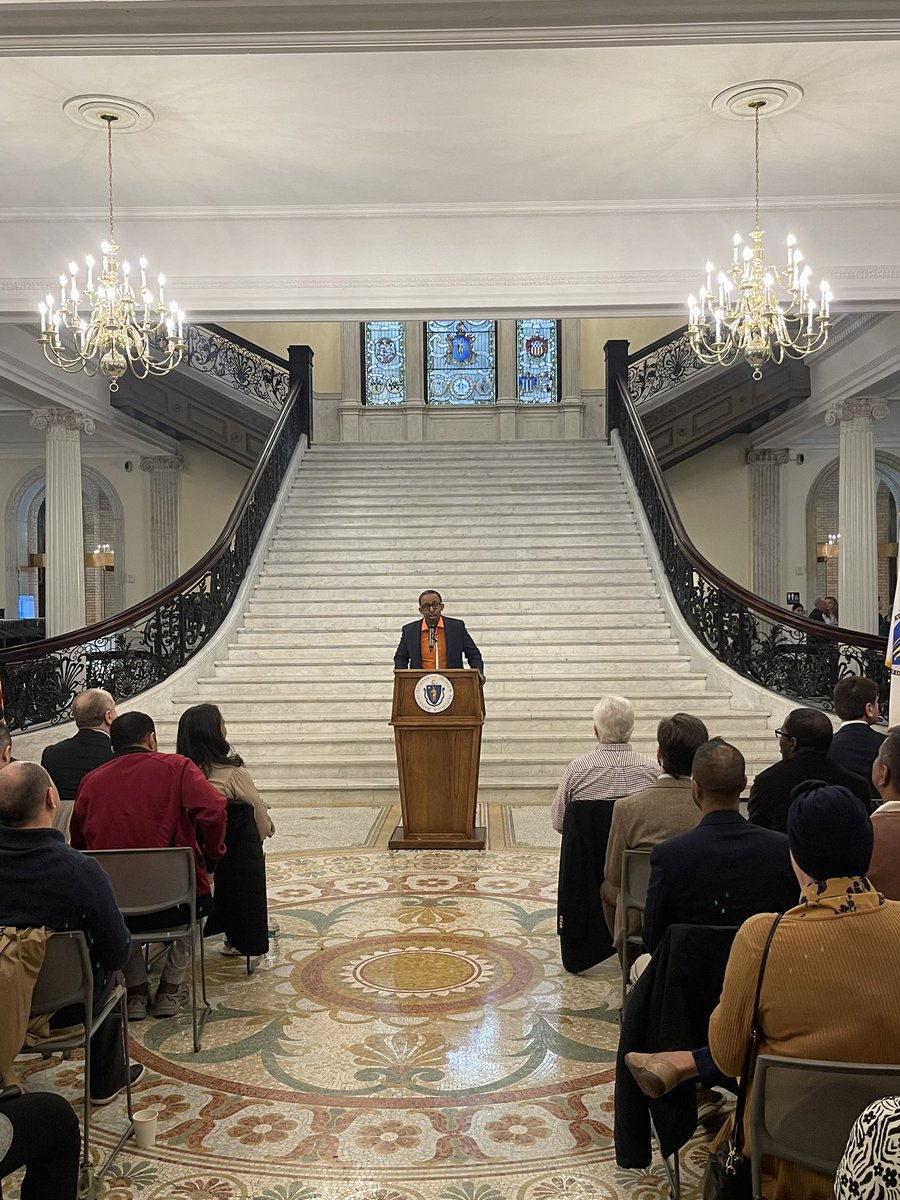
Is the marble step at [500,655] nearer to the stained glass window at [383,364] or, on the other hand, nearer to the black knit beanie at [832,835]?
the stained glass window at [383,364]

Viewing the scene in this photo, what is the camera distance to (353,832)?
7.18m

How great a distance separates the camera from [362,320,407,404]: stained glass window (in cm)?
1725

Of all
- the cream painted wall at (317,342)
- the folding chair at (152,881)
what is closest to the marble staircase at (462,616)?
the cream painted wall at (317,342)

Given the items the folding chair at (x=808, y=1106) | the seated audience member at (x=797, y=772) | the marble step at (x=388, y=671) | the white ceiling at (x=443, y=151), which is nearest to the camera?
the folding chair at (x=808, y=1106)

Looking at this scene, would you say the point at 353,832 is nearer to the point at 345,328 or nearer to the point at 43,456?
the point at 345,328

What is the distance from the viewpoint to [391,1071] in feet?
11.9

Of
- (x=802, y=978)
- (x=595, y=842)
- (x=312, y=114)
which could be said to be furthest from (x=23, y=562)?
(x=802, y=978)

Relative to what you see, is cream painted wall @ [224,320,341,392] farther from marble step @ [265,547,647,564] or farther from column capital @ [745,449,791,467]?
column capital @ [745,449,791,467]

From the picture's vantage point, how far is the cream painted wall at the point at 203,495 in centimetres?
1722

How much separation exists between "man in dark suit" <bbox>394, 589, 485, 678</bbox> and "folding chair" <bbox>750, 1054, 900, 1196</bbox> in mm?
5233

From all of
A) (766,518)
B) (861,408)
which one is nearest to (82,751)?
(861,408)

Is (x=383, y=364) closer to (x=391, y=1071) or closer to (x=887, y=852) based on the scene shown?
(x=391, y=1071)

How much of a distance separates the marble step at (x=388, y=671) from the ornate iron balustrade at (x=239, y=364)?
5.99 metres

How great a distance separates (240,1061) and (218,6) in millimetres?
3950
